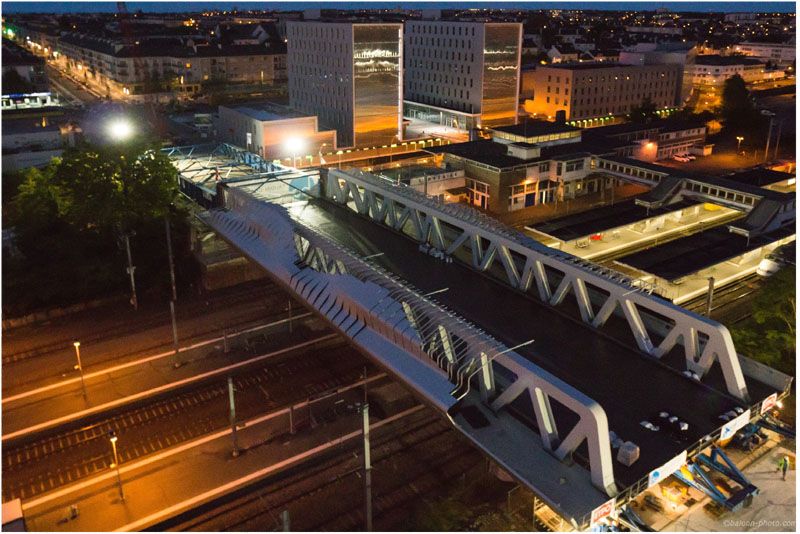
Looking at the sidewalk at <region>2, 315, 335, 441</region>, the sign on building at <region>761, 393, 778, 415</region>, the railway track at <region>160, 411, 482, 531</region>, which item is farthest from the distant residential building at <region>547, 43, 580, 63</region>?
the sign on building at <region>761, 393, 778, 415</region>

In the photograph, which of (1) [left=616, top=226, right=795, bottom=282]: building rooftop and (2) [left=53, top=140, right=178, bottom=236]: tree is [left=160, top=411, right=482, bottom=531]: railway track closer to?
(1) [left=616, top=226, right=795, bottom=282]: building rooftop

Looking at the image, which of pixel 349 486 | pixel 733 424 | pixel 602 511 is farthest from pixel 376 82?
pixel 602 511

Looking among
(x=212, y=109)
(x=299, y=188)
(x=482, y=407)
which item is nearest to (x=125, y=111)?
(x=212, y=109)

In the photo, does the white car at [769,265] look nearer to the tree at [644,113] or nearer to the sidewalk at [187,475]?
the sidewalk at [187,475]

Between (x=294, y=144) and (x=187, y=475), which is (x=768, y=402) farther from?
(x=294, y=144)

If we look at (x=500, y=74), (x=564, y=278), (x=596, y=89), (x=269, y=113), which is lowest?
(x=564, y=278)

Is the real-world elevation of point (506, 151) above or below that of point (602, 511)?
above
